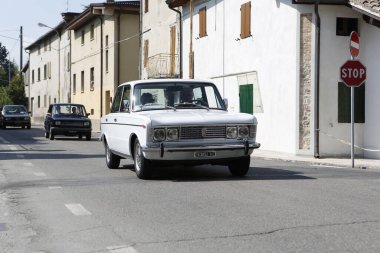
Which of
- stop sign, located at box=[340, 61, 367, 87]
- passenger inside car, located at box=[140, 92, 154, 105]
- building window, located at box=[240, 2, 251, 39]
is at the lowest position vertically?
passenger inside car, located at box=[140, 92, 154, 105]

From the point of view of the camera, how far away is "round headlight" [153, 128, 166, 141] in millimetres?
10969

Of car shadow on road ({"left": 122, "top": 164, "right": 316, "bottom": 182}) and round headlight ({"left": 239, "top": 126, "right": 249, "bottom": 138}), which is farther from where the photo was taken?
car shadow on road ({"left": 122, "top": 164, "right": 316, "bottom": 182})

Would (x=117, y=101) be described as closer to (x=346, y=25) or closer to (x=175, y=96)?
(x=175, y=96)

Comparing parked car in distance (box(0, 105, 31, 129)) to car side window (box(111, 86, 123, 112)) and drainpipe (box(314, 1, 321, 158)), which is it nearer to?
drainpipe (box(314, 1, 321, 158))

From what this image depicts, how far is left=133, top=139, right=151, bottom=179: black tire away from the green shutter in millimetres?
12497

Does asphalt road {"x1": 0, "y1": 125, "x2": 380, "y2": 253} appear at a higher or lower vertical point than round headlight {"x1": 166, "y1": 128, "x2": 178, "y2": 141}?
lower

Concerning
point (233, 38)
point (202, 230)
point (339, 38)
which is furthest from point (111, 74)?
point (202, 230)

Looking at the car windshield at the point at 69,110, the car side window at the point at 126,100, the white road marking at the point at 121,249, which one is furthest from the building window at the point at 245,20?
the white road marking at the point at 121,249

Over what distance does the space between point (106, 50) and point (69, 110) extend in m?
15.1

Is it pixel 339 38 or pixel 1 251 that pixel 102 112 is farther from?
pixel 1 251

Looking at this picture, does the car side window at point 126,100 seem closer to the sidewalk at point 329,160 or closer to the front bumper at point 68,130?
the sidewalk at point 329,160

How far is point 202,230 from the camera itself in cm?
662

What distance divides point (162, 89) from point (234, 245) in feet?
22.4

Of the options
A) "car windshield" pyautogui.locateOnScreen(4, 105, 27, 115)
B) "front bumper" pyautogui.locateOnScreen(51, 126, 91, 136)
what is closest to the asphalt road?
"front bumper" pyautogui.locateOnScreen(51, 126, 91, 136)
